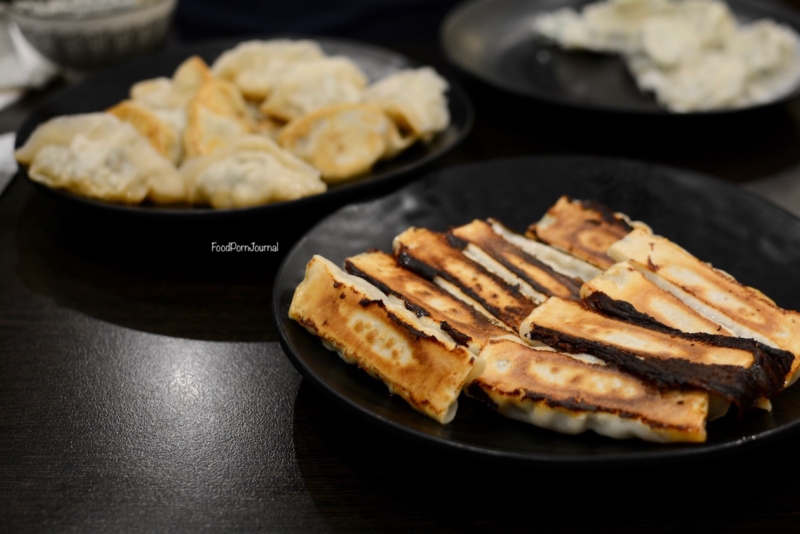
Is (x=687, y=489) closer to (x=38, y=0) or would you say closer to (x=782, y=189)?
(x=782, y=189)

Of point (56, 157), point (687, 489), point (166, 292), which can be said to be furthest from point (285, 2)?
point (687, 489)

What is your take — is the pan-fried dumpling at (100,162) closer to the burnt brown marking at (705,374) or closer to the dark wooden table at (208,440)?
the dark wooden table at (208,440)

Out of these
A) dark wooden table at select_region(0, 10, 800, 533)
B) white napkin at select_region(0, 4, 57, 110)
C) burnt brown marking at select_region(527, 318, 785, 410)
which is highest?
burnt brown marking at select_region(527, 318, 785, 410)

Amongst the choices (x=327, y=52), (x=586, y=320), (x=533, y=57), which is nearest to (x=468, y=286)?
(x=586, y=320)

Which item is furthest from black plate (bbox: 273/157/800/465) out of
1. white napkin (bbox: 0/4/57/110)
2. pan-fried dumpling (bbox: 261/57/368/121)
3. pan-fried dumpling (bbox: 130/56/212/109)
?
white napkin (bbox: 0/4/57/110)

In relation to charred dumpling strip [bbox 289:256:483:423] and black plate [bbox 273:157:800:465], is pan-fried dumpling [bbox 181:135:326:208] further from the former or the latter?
charred dumpling strip [bbox 289:256:483:423]
